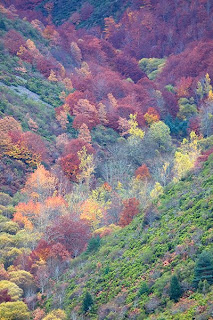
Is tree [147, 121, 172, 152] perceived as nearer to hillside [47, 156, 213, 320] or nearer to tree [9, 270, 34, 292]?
hillside [47, 156, 213, 320]

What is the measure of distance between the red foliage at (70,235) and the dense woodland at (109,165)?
0.34 feet

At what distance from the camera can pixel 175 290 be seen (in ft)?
98.9

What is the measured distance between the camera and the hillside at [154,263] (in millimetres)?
31016

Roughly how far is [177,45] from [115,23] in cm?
2458

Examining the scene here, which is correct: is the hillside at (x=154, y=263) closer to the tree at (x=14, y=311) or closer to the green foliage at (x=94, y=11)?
the tree at (x=14, y=311)

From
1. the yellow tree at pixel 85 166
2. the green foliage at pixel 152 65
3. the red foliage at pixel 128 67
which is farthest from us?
the green foliage at pixel 152 65

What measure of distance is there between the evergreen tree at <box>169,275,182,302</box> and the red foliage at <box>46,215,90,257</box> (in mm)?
20387

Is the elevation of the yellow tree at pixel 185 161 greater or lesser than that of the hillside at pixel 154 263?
greater

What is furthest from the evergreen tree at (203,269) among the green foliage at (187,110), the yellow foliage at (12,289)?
the green foliage at (187,110)

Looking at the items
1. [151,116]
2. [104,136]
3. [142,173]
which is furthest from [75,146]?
[151,116]

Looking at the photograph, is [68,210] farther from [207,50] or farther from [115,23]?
[115,23]

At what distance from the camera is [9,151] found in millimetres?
75125

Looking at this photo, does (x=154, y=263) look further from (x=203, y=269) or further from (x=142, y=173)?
(x=142, y=173)

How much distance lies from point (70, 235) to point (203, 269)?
76.5 ft
